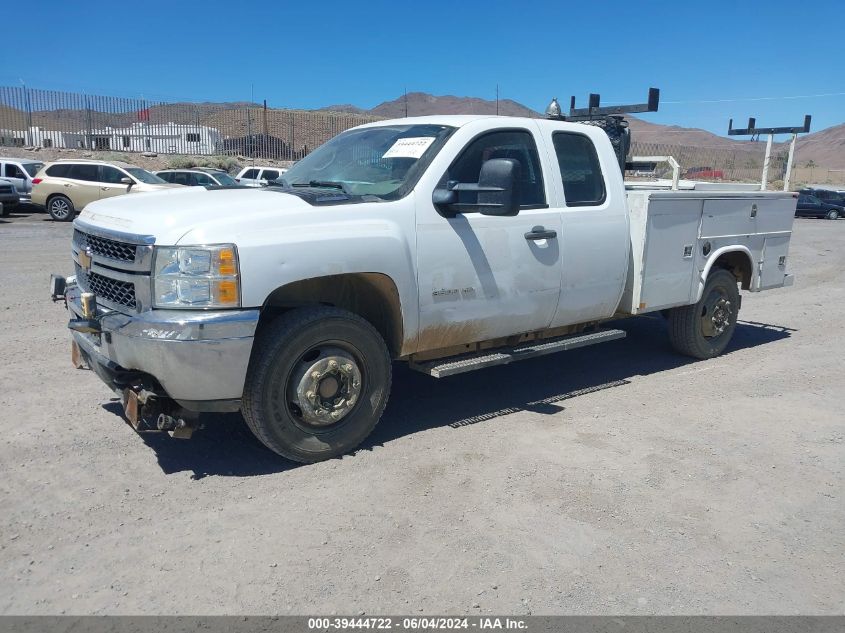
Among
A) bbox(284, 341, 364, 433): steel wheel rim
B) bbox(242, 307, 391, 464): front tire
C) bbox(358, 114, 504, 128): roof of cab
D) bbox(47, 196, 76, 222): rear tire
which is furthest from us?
bbox(47, 196, 76, 222): rear tire

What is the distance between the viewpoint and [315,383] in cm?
425

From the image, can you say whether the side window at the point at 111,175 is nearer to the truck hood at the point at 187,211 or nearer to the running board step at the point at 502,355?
the truck hood at the point at 187,211

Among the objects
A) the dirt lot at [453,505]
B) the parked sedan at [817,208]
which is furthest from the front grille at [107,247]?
the parked sedan at [817,208]

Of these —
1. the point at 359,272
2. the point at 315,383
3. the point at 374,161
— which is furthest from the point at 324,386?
the point at 374,161

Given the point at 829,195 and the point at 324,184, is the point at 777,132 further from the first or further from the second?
the point at 829,195

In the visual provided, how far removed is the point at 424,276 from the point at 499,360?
0.91 metres

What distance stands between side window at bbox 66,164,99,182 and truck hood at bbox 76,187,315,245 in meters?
16.8

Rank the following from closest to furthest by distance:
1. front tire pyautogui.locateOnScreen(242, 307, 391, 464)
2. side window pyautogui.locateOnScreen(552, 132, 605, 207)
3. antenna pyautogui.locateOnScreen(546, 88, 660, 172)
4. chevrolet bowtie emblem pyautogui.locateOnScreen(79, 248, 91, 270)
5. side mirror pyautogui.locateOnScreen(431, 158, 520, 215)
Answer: front tire pyautogui.locateOnScreen(242, 307, 391, 464) → chevrolet bowtie emblem pyautogui.locateOnScreen(79, 248, 91, 270) → side mirror pyautogui.locateOnScreen(431, 158, 520, 215) → side window pyautogui.locateOnScreen(552, 132, 605, 207) → antenna pyautogui.locateOnScreen(546, 88, 660, 172)

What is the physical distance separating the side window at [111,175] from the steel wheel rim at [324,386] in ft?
57.8

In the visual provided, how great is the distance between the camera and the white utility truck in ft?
12.6

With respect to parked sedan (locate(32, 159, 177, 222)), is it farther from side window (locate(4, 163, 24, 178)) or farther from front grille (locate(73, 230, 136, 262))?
front grille (locate(73, 230, 136, 262))

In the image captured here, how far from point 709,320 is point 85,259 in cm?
562

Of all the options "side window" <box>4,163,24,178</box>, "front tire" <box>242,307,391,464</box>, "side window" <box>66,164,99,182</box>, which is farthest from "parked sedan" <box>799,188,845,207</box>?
"front tire" <box>242,307,391,464</box>
